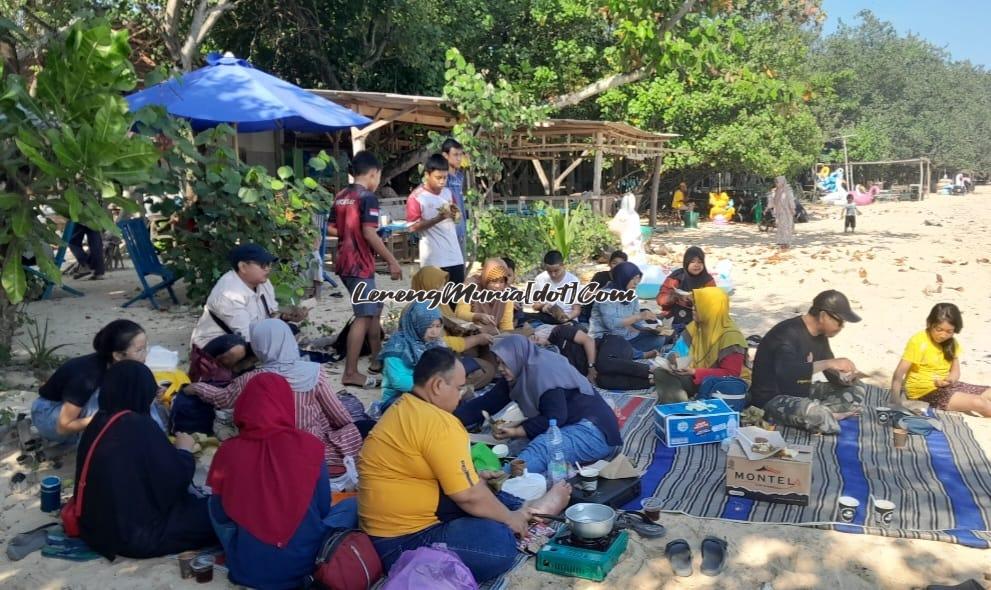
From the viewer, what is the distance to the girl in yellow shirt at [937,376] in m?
5.37

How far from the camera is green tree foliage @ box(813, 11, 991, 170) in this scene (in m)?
42.6

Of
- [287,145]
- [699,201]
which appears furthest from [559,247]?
[699,201]

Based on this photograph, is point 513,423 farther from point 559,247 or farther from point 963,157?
point 963,157

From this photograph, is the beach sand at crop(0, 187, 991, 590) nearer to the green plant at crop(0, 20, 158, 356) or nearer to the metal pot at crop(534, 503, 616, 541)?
the metal pot at crop(534, 503, 616, 541)

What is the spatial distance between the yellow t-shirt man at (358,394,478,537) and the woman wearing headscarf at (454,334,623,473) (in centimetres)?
134

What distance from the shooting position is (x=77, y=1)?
6734 millimetres

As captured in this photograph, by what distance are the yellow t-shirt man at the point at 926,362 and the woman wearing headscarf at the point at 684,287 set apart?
7.14ft

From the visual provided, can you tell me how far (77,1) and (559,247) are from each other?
7509mm

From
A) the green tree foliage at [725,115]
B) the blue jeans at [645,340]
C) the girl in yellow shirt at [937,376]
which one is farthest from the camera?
the green tree foliage at [725,115]

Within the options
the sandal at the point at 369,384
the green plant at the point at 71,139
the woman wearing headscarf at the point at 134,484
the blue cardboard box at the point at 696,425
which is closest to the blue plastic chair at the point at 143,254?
the sandal at the point at 369,384

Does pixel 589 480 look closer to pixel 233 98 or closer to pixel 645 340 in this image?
pixel 645 340

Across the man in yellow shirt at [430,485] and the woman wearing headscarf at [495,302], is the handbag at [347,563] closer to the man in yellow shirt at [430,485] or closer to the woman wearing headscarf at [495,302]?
the man in yellow shirt at [430,485]

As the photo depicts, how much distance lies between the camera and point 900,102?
5297cm

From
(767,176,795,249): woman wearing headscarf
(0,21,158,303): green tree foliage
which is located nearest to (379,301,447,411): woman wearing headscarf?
(0,21,158,303): green tree foliage
